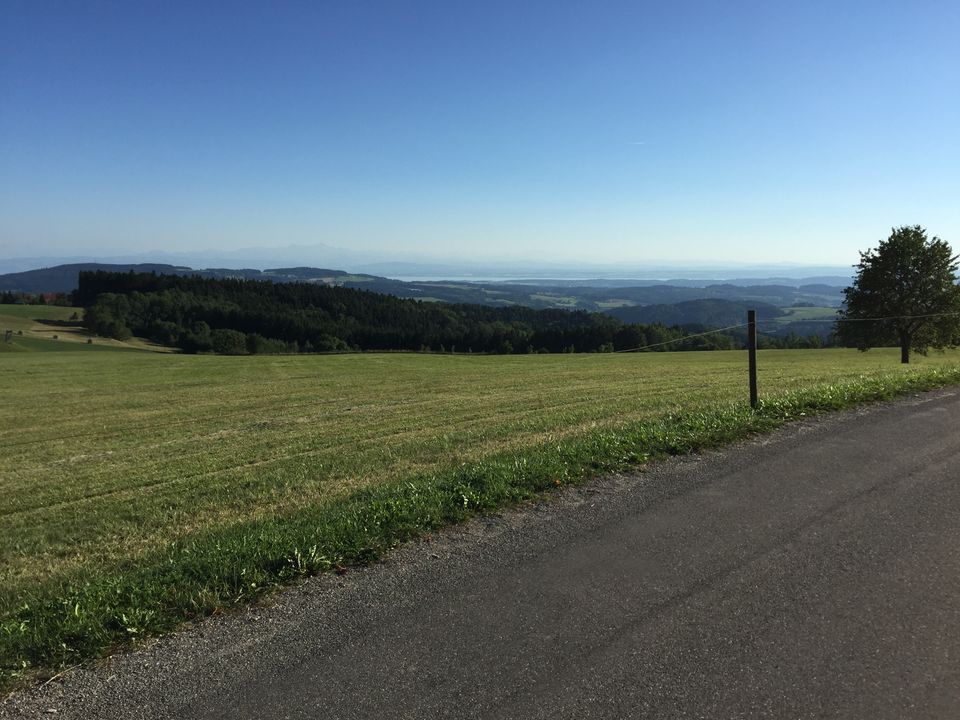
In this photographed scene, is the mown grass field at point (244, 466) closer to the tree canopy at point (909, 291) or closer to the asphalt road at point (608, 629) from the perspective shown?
the asphalt road at point (608, 629)

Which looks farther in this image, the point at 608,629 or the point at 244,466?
the point at 244,466

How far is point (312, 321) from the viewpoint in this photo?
119 metres

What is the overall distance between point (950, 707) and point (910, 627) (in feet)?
2.70

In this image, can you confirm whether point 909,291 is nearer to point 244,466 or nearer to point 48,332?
point 244,466

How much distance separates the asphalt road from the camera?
3.45 m

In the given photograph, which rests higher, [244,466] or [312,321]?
[312,321]

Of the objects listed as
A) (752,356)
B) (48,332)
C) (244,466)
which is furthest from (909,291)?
(48,332)

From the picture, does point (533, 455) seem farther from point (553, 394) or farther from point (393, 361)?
point (393, 361)

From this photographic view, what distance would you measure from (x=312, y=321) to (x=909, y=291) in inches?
3983

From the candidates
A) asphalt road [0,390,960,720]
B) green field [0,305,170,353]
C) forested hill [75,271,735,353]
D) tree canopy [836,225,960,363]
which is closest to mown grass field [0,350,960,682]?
asphalt road [0,390,960,720]

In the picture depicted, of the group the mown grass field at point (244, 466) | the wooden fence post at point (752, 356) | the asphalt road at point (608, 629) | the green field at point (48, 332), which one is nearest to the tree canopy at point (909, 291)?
the mown grass field at point (244, 466)

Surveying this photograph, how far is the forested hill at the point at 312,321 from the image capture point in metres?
92.2

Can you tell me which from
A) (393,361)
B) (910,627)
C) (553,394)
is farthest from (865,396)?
(393,361)

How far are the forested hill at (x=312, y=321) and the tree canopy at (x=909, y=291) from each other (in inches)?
1388
